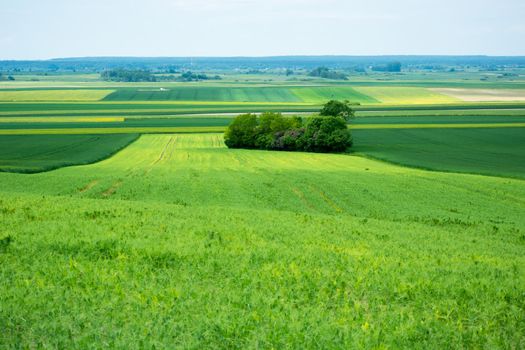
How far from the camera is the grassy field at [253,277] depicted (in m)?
12.1

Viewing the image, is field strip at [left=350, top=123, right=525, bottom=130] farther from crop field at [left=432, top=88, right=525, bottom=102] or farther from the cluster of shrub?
crop field at [left=432, top=88, right=525, bottom=102]

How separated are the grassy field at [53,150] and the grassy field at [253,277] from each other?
28.5 meters

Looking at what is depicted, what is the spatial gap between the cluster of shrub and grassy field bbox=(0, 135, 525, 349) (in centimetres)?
4397

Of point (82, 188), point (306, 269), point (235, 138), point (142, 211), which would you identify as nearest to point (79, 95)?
point (235, 138)

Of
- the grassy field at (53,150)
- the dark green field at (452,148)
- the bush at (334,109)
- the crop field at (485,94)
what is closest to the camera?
the grassy field at (53,150)

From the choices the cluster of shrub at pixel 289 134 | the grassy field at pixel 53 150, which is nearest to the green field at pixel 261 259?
the grassy field at pixel 53 150

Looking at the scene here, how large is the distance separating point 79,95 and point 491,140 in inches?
4915

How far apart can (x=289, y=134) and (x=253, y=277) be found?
63587 mm

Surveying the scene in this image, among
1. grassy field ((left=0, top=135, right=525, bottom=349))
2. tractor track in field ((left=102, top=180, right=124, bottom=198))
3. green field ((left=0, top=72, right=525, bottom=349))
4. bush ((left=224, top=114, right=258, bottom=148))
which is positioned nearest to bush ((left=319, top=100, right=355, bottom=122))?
bush ((left=224, top=114, right=258, bottom=148))

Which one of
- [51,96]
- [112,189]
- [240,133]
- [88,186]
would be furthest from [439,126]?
[51,96]

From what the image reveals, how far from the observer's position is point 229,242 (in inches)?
771

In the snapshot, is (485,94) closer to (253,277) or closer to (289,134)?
(289,134)

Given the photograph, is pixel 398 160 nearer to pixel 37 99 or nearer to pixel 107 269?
pixel 107 269

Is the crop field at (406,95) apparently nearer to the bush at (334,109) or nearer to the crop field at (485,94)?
the crop field at (485,94)
